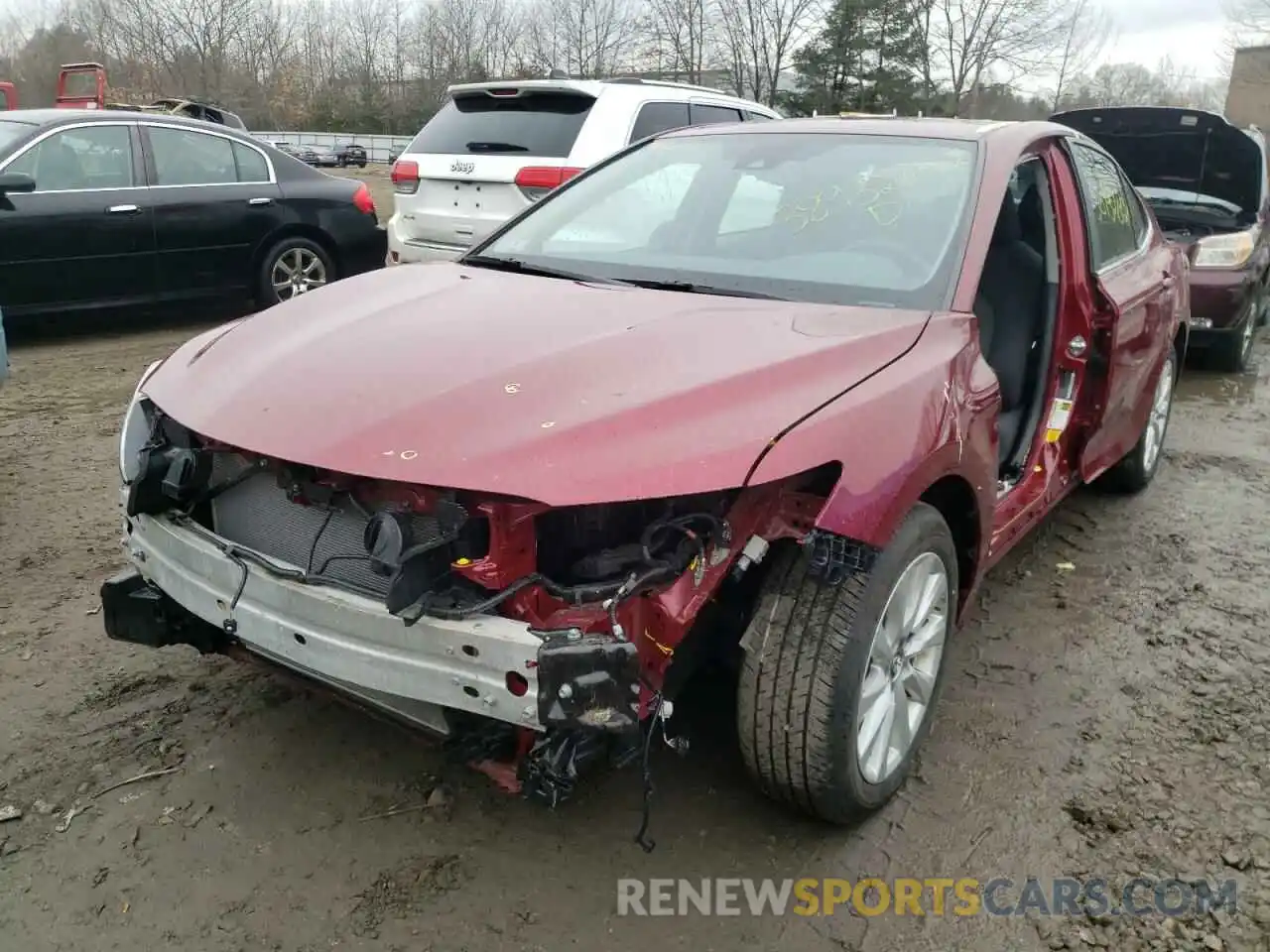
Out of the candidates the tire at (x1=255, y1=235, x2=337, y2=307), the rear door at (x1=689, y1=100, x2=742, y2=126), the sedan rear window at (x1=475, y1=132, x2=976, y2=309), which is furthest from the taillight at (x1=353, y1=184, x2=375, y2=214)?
the sedan rear window at (x1=475, y1=132, x2=976, y2=309)

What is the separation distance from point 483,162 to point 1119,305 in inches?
166

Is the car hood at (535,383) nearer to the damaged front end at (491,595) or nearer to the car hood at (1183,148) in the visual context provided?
the damaged front end at (491,595)

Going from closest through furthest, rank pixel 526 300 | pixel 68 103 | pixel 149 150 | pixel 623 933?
pixel 623 933, pixel 526 300, pixel 149 150, pixel 68 103

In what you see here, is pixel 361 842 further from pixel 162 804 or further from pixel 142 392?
pixel 142 392

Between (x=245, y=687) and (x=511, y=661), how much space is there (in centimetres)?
149

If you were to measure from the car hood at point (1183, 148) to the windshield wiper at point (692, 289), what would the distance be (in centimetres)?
590

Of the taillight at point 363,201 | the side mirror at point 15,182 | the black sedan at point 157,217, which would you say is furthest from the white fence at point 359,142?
the side mirror at point 15,182

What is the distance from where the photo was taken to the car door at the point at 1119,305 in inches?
138

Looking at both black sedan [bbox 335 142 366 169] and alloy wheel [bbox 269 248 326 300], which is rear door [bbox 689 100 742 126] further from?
black sedan [bbox 335 142 366 169]

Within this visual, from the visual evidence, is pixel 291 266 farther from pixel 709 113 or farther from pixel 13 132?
pixel 709 113

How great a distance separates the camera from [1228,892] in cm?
233

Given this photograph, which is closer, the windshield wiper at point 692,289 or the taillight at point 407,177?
the windshield wiper at point 692,289

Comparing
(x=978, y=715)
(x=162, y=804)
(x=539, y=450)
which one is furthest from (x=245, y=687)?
(x=978, y=715)

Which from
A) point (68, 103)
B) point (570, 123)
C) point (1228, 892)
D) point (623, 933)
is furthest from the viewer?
point (68, 103)
